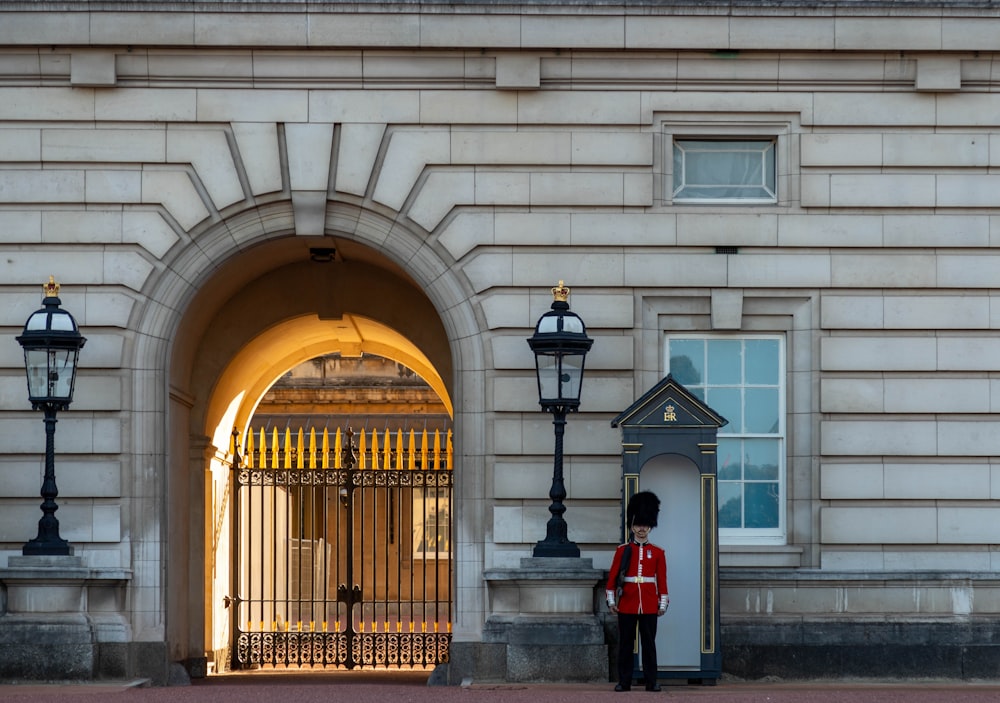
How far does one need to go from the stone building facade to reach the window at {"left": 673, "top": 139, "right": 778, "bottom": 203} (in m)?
0.18

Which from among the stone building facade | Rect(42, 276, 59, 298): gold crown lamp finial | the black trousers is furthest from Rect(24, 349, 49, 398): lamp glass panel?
the black trousers

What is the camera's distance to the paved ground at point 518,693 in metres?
13.7

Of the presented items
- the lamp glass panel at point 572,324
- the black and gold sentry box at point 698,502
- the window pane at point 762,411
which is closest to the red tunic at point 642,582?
the black and gold sentry box at point 698,502

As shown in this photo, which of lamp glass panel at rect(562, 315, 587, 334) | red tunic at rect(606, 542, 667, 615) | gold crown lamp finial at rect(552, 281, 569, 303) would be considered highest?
gold crown lamp finial at rect(552, 281, 569, 303)

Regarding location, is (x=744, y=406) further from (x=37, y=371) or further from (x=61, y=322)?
(x=37, y=371)

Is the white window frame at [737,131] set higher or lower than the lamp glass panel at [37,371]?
higher

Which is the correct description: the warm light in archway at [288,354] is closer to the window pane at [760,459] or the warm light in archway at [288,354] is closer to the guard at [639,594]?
the window pane at [760,459]

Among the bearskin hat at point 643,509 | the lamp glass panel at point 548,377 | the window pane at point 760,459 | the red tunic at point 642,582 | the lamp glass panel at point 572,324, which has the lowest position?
the red tunic at point 642,582

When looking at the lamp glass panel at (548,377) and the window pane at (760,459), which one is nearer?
the lamp glass panel at (548,377)

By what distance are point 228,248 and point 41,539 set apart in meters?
2.84

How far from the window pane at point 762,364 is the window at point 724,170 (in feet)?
4.13

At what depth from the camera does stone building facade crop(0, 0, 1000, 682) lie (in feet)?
53.1

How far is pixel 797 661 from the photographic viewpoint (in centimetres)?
1595

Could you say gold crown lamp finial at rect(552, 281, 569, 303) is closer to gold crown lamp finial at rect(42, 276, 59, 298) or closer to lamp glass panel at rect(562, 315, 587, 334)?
lamp glass panel at rect(562, 315, 587, 334)
